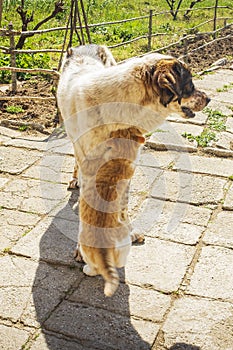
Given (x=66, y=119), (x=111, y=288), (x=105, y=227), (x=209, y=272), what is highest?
(x=66, y=119)

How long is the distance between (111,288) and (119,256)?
34 cm

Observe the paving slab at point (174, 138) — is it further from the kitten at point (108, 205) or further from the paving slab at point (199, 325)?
the paving slab at point (199, 325)

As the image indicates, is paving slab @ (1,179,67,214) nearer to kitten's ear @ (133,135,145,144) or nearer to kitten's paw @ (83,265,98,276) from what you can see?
kitten's paw @ (83,265,98,276)

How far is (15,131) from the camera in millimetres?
7066

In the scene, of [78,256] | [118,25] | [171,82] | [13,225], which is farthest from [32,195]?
[118,25]

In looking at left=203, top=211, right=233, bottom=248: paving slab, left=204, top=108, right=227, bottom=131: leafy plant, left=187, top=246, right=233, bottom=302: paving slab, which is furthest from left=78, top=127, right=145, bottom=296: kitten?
left=204, top=108, right=227, bottom=131: leafy plant

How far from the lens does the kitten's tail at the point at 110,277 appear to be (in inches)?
127

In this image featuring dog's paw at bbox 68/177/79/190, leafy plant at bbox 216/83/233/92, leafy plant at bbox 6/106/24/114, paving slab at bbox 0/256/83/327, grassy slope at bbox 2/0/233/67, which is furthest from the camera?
grassy slope at bbox 2/0/233/67

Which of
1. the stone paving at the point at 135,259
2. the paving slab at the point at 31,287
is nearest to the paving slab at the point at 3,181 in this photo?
the stone paving at the point at 135,259

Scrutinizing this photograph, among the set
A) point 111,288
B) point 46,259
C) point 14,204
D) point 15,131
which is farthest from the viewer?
point 15,131

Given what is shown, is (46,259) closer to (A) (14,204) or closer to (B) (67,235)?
(B) (67,235)

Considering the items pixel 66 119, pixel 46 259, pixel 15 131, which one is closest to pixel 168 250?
pixel 46 259

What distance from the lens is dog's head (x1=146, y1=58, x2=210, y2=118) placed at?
3.46 metres

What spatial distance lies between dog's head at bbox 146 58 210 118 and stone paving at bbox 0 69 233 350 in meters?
1.38
